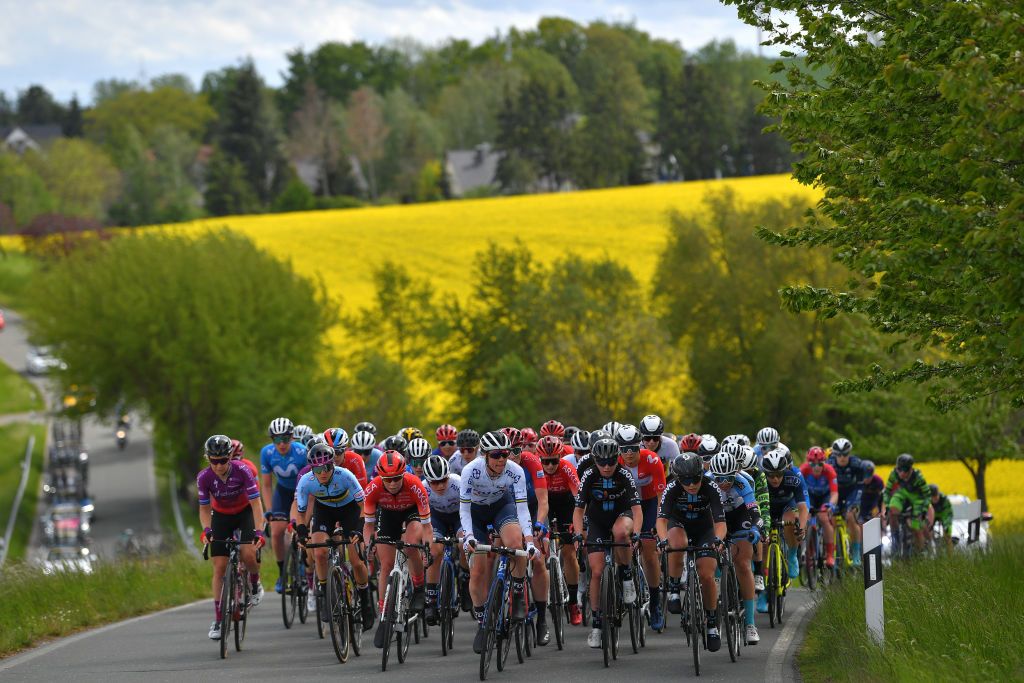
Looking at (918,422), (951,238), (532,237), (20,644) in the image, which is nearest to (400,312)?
(532,237)

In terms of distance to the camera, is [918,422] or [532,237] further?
[532,237]

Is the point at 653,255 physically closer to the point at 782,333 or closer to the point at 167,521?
the point at 782,333

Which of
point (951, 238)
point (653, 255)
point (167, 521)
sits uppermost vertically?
point (653, 255)

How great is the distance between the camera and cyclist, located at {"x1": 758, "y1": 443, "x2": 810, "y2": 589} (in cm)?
1719

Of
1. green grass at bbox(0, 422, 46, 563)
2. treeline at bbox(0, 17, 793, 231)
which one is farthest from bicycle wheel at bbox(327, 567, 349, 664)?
treeline at bbox(0, 17, 793, 231)

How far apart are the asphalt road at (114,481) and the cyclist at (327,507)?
1259 inches

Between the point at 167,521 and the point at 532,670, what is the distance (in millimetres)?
47361

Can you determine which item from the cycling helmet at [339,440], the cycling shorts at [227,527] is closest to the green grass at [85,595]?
the cycling shorts at [227,527]

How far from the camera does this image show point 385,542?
14.1 metres

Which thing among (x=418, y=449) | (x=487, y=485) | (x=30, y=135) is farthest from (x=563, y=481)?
(x=30, y=135)

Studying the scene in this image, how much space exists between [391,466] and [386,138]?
13874 cm

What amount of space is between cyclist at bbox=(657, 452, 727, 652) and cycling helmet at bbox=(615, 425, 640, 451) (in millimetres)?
700

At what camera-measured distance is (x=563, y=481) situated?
1588 centimetres

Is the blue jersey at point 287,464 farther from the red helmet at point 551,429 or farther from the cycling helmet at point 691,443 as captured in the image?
the cycling helmet at point 691,443
